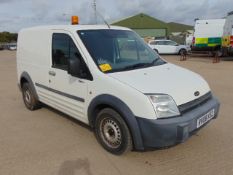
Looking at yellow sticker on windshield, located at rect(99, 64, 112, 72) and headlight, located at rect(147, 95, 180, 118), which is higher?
yellow sticker on windshield, located at rect(99, 64, 112, 72)

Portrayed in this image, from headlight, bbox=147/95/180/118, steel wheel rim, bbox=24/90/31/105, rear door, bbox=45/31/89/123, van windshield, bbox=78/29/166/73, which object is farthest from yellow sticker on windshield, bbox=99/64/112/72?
steel wheel rim, bbox=24/90/31/105

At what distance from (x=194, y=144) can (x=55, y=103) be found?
255cm

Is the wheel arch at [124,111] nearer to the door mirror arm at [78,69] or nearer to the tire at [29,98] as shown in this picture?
the door mirror arm at [78,69]

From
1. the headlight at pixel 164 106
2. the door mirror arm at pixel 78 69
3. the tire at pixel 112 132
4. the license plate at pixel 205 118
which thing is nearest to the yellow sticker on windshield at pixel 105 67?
the door mirror arm at pixel 78 69

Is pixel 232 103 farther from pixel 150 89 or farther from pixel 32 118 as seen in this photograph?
pixel 32 118

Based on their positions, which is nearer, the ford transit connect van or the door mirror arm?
the ford transit connect van

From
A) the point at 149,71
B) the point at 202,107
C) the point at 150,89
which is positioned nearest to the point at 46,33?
the point at 149,71

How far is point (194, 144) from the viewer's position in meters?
3.91

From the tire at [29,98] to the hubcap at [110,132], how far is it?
2.39 metres

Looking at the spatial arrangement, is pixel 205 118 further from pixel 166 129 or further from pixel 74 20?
pixel 74 20

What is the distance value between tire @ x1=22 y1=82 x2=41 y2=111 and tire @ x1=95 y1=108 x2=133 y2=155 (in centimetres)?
235

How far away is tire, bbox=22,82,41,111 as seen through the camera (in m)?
5.61

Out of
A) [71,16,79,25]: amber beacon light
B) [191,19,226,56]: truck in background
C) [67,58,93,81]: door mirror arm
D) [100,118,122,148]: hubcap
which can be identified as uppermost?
[191,19,226,56]: truck in background

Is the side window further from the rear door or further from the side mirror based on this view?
the side mirror
